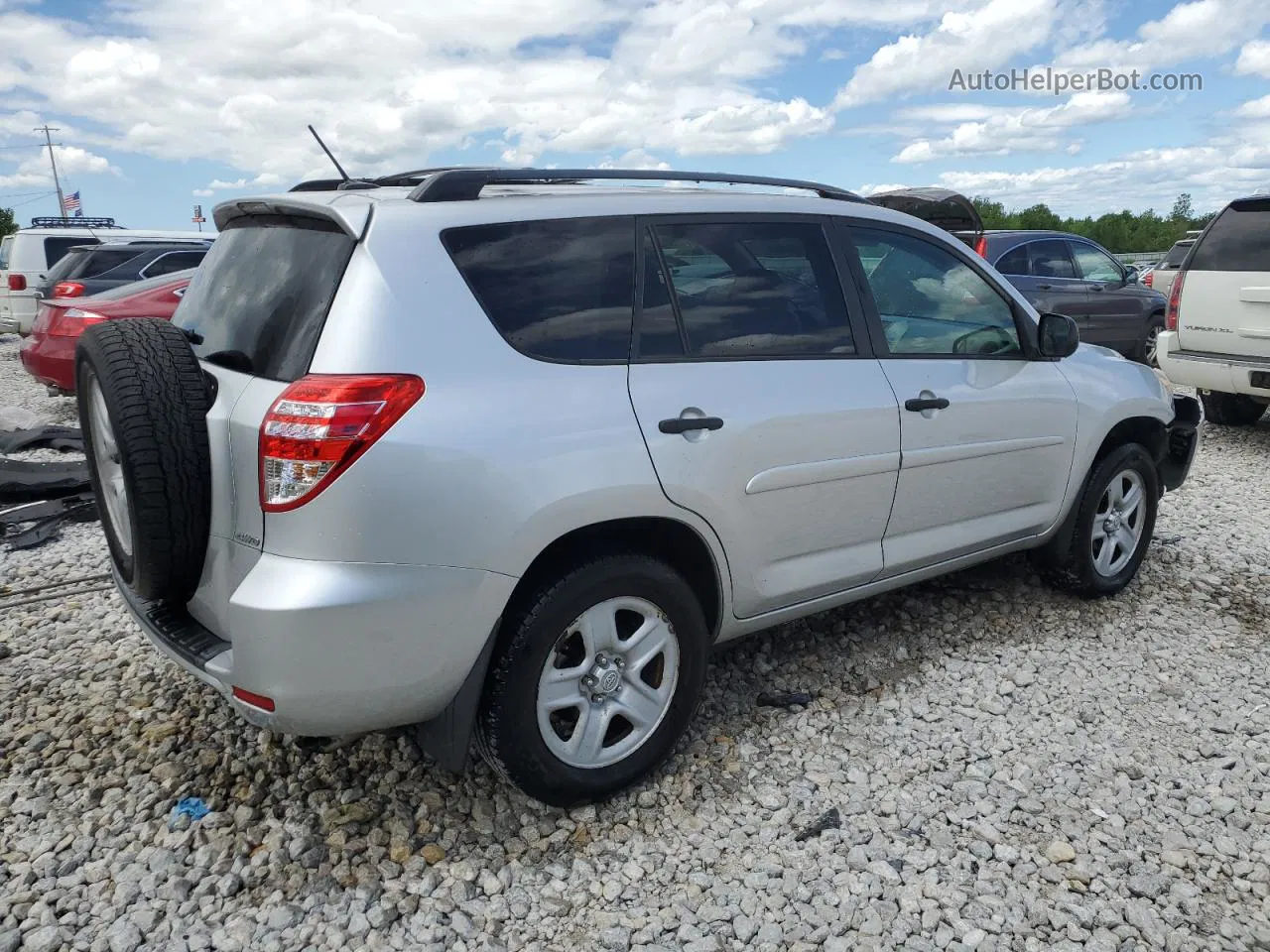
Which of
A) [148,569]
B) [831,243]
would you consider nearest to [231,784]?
[148,569]

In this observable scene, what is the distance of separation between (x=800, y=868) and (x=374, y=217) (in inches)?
82.4

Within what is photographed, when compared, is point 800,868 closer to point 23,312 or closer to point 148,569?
point 148,569

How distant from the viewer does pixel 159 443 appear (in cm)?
257

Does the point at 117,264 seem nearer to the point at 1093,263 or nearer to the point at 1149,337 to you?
the point at 1093,263

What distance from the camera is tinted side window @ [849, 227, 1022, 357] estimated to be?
146 inches

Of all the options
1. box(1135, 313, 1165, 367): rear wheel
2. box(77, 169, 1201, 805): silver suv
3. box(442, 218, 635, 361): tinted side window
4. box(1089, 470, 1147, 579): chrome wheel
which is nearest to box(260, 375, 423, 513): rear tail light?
box(77, 169, 1201, 805): silver suv

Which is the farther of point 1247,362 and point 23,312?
point 23,312

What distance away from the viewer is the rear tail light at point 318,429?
2430 mm

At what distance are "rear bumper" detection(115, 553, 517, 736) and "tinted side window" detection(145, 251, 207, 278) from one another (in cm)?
1030

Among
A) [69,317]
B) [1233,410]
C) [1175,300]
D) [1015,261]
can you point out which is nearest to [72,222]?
[69,317]

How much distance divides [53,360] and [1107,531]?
26.2 feet

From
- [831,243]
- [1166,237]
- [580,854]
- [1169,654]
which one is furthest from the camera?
[1166,237]

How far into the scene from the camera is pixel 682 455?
295 cm

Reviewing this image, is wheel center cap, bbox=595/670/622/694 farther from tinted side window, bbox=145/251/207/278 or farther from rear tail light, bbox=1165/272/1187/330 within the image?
tinted side window, bbox=145/251/207/278
